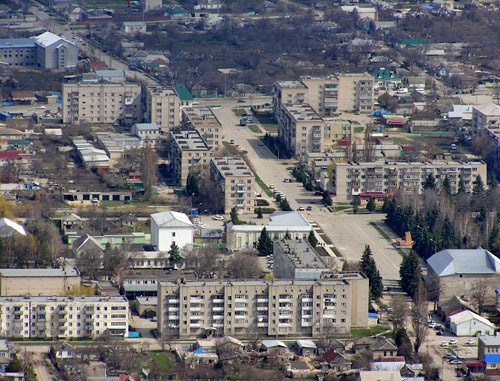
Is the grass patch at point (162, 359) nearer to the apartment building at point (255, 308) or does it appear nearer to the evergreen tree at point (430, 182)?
the apartment building at point (255, 308)

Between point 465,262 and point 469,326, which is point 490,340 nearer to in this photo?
point 469,326

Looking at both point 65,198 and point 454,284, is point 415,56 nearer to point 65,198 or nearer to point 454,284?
point 65,198

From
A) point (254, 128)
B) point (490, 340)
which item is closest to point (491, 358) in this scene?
point (490, 340)

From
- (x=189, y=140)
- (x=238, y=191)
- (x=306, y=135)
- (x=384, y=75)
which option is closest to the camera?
(x=238, y=191)

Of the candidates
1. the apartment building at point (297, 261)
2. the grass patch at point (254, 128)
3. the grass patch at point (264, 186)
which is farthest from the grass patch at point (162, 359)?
the grass patch at point (254, 128)

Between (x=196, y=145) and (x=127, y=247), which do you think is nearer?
(x=127, y=247)

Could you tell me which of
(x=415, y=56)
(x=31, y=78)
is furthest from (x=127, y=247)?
(x=415, y=56)
